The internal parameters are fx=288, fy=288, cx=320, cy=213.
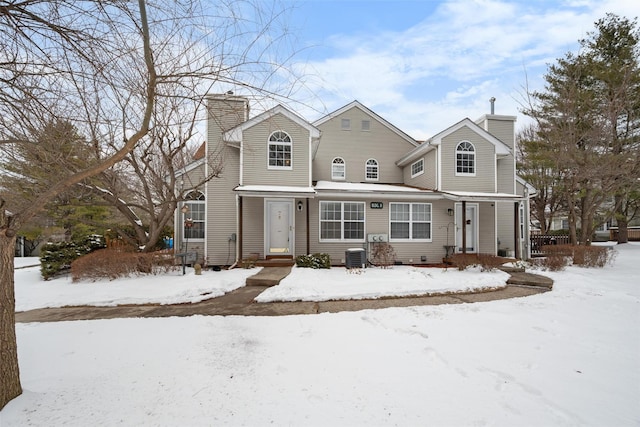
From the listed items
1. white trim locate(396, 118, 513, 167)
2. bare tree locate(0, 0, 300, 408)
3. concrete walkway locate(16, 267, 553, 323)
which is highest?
white trim locate(396, 118, 513, 167)

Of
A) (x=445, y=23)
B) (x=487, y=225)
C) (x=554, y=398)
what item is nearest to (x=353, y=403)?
(x=554, y=398)

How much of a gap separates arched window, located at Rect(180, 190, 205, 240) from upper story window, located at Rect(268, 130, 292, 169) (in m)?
3.36

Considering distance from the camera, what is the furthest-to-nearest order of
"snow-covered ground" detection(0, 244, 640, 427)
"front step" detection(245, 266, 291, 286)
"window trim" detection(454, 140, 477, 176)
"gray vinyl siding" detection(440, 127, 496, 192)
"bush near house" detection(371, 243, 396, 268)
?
"window trim" detection(454, 140, 477, 176) → "gray vinyl siding" detection(440, 127, 496, 192) → "bush near house" detection(371, 243, 396, 268) → "front step" detection(245, 266, 291, 286) → "snow-covered ground" detection(0, 244, 640, 427)

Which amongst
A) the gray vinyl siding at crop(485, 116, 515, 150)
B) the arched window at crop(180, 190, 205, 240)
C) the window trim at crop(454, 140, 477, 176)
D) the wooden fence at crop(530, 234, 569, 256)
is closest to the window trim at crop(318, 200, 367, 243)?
the window trim at crop(454, 140, 477, 176)

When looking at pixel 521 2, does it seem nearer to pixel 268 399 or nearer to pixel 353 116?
pixel 353 116

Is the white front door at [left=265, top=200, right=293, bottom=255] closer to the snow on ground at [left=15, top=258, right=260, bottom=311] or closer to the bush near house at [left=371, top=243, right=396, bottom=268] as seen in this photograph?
the snow on ground at [left=15, top=258, right=260, bottom=311]

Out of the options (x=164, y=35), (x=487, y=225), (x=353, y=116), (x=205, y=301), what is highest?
(x=353, y=116)

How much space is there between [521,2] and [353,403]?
34.9 feet

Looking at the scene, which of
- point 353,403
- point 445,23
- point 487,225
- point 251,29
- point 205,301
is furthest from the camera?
point 487,225

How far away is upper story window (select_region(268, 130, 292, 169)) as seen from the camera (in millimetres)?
11617

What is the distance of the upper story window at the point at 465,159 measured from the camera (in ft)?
42.5

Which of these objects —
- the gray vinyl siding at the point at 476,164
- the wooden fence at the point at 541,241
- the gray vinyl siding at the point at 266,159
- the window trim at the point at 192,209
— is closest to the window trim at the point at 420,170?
the gray vinyl siding at the point at 476,164

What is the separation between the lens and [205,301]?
653cm

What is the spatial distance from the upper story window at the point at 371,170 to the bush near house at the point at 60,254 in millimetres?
12494
